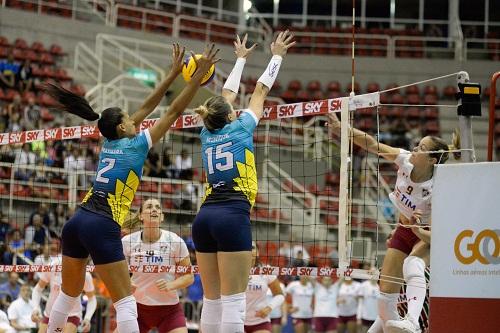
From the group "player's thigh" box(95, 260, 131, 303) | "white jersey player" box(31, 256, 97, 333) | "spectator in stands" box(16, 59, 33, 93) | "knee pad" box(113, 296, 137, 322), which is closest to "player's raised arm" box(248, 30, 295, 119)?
"player's thigh" box(95, 260, 131, 303)

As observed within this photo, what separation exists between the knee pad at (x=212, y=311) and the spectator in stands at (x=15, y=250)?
8.79 m

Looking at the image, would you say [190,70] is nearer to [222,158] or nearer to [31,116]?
[222,158]

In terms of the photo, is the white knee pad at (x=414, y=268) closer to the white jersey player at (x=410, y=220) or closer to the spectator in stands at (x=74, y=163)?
the white jersey player at (x=410, y=220)

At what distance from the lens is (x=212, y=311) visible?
7395mm

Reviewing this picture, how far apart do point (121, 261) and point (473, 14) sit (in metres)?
28.3

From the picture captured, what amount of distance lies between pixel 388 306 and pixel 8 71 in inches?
666

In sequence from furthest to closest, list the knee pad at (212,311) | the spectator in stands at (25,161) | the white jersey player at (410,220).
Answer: the spectator in stands at (25,161), the white jersey player at (410,220), the knee pad at (212,311)

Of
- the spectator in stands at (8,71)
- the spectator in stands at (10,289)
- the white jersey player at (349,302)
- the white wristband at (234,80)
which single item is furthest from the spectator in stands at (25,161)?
the white wristband at (234,80)

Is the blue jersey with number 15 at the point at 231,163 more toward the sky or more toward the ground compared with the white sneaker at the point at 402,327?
more toward the sky

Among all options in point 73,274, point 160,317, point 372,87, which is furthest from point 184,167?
point 73,274

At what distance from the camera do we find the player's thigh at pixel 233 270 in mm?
7027

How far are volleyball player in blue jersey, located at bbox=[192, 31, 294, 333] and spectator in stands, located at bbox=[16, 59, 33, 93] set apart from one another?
16547mm

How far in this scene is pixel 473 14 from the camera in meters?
33.2

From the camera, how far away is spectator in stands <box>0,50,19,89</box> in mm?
23086
